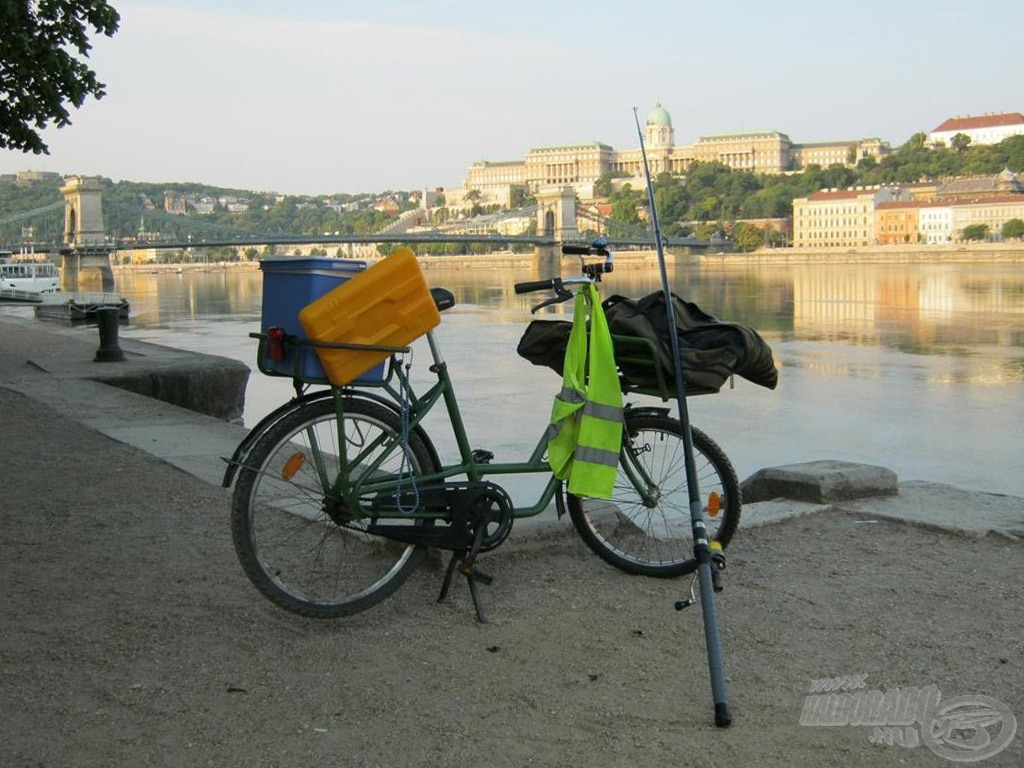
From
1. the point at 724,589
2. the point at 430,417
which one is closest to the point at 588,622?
the point at 724,589

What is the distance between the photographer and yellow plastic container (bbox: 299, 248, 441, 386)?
2.61 m

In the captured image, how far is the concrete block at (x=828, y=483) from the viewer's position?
394 cm

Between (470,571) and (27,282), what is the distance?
32.6 metres

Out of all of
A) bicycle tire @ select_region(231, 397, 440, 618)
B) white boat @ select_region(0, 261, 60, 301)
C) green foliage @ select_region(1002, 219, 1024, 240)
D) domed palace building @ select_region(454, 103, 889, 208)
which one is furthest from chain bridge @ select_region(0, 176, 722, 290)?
domed palace building @ select_region(454, 103, 889, 208)

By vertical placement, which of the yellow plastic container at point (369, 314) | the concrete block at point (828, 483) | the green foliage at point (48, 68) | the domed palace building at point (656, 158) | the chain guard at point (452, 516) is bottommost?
the concrete block at point (828, 483)

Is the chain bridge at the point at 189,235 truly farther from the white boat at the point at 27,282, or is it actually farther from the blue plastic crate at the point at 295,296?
the blue plastic crate at the point at 295,296

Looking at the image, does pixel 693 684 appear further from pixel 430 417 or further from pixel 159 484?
pixel 430 417

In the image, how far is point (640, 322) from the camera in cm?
286

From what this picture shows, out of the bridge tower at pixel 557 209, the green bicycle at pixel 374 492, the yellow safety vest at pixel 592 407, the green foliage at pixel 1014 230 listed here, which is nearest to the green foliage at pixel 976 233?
the green foliage at pixel 1014 230

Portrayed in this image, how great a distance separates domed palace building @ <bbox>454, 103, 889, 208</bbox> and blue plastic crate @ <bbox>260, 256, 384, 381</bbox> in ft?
399

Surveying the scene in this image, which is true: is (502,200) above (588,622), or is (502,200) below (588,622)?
above

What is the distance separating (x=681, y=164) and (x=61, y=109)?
12420 centimetres

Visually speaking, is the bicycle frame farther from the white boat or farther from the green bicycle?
the white boat

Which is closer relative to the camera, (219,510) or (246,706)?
(246,706)
